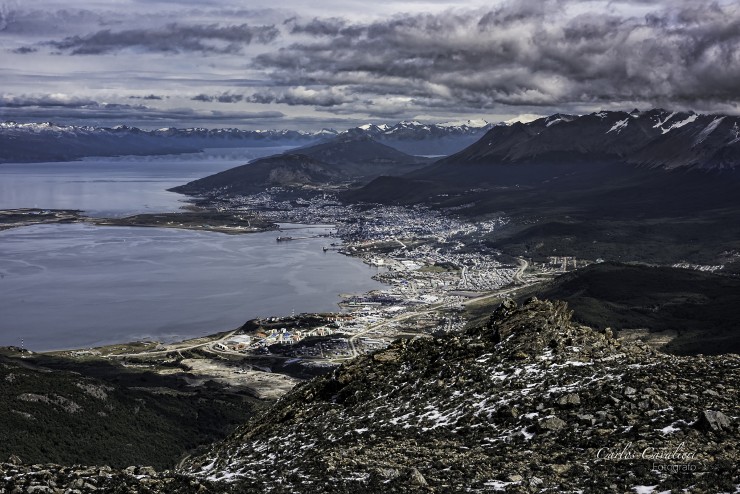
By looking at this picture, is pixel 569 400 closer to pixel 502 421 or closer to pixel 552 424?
pixel 552 424

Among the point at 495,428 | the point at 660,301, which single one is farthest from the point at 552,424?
the point at 660,301

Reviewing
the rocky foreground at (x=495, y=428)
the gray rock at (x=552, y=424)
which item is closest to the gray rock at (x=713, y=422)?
the rocky foreground at (x=495, y=428)

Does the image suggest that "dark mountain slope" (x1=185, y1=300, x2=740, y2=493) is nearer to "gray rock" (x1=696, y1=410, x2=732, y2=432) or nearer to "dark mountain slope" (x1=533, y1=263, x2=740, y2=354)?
"gray rock" (x1=696, y1=410, x2=732, y2=432)

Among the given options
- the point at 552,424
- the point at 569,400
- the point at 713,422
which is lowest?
the point at 552,424

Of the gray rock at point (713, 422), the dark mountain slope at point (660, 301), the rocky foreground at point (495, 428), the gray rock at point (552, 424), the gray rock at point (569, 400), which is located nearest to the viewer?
the rocky foreground at point (495, 428)

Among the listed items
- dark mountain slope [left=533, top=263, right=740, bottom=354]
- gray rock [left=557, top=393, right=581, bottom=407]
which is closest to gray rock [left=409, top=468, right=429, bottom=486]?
gray rock [left=557, top=393, right=581, bottom=407]

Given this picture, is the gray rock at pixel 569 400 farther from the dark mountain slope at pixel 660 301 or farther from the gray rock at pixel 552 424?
the dark mountain slope at pixel 660 301

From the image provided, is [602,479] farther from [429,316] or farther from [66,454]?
[429,316]
